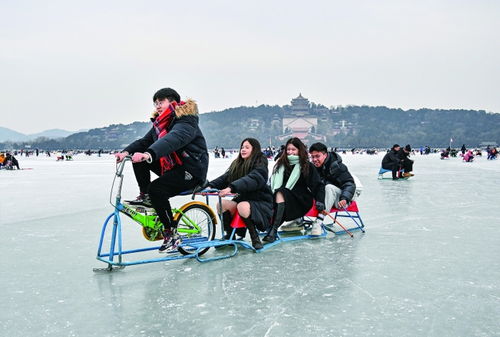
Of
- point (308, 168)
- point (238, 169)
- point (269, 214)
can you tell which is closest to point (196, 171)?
point (238, 169)

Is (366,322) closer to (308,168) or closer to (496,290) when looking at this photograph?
(496,290)

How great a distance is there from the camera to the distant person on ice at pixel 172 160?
3592 millimetres

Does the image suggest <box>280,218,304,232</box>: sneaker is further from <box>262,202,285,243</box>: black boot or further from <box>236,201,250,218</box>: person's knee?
<box>236,201,250,218</box>: person's knee

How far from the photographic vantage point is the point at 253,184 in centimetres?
421

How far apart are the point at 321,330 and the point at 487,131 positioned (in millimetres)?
169701

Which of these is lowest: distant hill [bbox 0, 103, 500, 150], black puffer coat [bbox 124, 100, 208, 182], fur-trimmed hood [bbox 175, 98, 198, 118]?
black puffer coat [bbox 124, 100, 208, 182]

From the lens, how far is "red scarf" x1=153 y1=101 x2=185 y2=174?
3.69 meters

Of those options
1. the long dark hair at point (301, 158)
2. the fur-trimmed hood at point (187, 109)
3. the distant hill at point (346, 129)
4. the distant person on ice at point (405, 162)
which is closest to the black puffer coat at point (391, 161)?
the distant person on ice at point (405, 162)

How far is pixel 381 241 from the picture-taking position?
4.82 metres

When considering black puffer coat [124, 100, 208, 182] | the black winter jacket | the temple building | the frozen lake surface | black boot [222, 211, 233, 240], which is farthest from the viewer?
the temple building

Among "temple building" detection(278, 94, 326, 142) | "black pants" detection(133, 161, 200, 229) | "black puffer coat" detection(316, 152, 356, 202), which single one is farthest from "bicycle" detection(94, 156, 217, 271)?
"temple building" detection(278, 94, 326, 142)

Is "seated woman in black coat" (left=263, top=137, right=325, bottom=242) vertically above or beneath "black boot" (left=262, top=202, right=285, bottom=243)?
above

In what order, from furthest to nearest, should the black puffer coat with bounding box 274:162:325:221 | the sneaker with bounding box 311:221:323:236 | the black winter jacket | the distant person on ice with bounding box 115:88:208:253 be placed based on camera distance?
the sneaker with bounding box 311:221:323:236 → the black puffer coat with bounding box 274:162:325:221 → the black winter jacket → the distant person on ice with bounding box 115:88:208:253

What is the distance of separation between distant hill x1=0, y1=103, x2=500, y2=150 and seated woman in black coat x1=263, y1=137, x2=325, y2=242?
12963cm
